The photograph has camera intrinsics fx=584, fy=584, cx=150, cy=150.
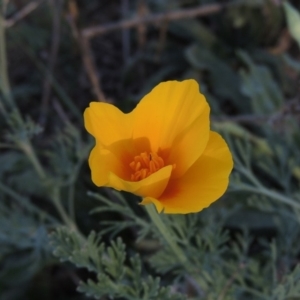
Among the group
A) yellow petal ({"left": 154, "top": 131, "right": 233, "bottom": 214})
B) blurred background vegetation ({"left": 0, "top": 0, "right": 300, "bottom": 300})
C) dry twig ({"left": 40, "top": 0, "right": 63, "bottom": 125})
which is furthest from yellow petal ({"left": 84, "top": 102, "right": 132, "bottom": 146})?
dry twig ({"left": 40, "top": 0, "right": 63, "bottom": 125})

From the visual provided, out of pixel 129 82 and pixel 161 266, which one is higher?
pixel 161 266

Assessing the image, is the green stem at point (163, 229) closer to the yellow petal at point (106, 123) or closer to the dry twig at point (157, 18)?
the yellow petal at point (106, 123)

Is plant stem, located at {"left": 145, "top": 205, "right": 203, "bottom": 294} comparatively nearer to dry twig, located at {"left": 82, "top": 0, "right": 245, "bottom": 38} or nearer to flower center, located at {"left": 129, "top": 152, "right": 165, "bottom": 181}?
flower center, located at {"left": 129, "top": 152, "right": 165, "bottom": 181}

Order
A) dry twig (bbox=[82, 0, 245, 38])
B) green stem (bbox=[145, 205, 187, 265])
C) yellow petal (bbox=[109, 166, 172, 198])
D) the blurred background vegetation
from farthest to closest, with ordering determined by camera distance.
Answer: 1. dry twig (bbox=[82, 0, 245, 38])
2. the blurred background vegetation
3. green stem (bbox=[145, 205, 187, 265])
4. yellow petal (bbox=[109, 166, 172, 198])

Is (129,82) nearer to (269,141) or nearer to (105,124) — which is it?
(269,141)

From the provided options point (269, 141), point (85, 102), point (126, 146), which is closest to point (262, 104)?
point (269, 141)

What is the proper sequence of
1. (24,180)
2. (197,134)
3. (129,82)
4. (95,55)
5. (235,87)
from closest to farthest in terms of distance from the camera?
(197,134) < (24,180) < (235,87) < (129,82) < (95,55)
